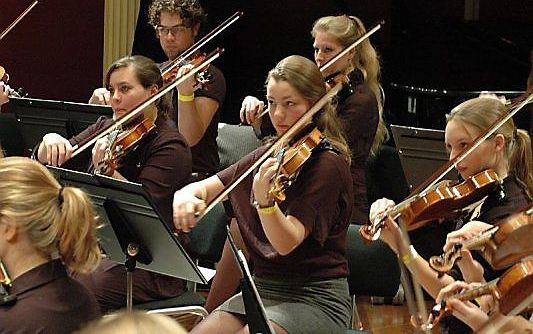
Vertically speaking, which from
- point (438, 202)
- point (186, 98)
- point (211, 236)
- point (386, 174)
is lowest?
point (386, 174)

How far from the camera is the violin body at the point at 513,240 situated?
6.98ft

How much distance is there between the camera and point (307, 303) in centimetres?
270

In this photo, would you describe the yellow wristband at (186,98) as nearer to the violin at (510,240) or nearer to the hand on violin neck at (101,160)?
the hand on violin neck at (101,160)

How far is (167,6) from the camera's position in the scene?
4.22 metres

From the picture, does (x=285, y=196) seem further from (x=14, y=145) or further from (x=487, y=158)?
(x=14, y=145)

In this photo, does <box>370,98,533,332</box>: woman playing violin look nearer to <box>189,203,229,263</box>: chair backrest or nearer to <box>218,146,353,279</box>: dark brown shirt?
<box>218,146,353,279</box>: dark brown shirt

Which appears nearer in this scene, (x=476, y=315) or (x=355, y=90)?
(x=476, y=315)

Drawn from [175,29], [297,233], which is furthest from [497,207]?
[175,29]

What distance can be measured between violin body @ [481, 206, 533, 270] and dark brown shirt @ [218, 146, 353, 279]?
0.63 m

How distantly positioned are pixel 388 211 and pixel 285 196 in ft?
0.96

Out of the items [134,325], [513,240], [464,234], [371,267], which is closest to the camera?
[134,325]

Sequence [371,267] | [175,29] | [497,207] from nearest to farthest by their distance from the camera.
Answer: [497,207]
[371,267]
[175,29]

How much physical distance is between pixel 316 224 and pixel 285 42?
348 centimetres

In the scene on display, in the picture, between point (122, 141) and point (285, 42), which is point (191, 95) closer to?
point (122, 141)
